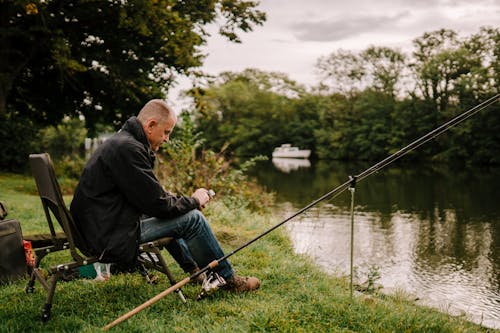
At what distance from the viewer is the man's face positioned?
368 cm

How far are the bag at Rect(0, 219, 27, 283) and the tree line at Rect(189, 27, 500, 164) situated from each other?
79.1 feet

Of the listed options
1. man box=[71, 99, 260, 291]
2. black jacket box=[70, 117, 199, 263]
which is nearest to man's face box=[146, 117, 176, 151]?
man box=[71, 99, 260, 291]

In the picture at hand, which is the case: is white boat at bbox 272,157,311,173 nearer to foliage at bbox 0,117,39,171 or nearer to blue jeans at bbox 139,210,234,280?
foliage at bbox 0,117,39,171

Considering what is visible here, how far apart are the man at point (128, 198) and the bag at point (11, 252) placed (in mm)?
1031

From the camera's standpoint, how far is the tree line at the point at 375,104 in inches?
1618

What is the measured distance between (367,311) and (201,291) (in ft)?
4.29

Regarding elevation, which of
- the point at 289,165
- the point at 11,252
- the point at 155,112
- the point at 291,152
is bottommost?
the point at 291,152

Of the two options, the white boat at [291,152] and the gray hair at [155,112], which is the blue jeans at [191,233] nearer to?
the gray hair at [155,112]

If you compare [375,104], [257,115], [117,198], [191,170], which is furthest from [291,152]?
[117,198]

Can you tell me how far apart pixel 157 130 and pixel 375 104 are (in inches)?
2002

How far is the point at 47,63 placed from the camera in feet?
56.7

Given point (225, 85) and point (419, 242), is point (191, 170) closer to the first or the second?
point (419, 242)

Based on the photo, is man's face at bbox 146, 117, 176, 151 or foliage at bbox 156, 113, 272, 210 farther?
foliage at bbox 156, 113, 272, 210

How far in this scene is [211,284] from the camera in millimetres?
3828
